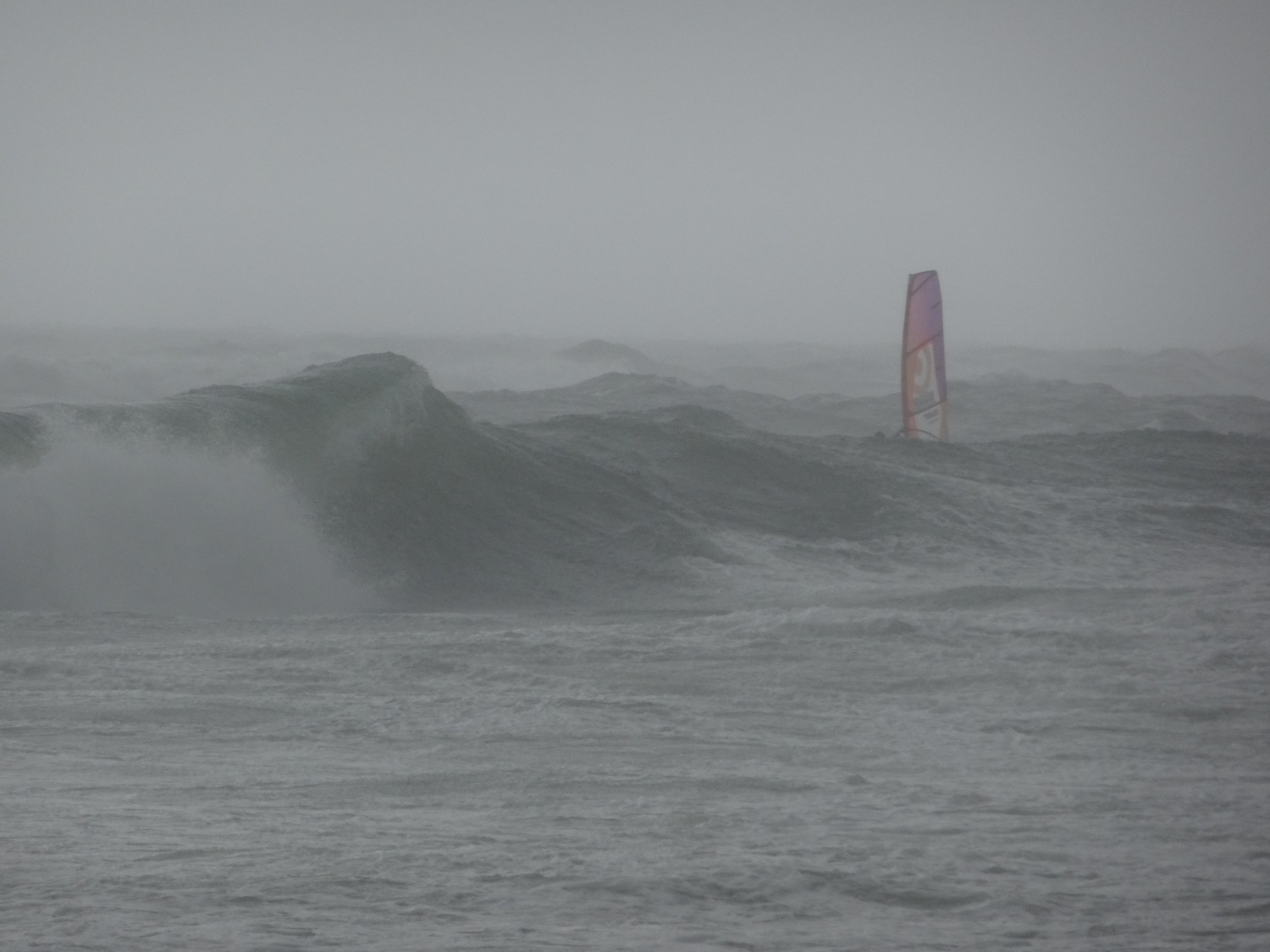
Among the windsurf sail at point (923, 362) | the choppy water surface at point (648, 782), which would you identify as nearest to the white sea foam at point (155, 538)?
the choppy water surface at point (648, 782)

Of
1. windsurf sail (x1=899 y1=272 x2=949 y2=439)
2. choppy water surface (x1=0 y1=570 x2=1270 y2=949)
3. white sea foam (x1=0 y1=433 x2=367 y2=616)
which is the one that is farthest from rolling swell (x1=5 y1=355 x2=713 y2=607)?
windsurf sail (x1=899 y1=272 x2=949 y2=439)

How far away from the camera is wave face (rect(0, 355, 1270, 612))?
8562 millimetres

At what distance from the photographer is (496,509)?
10898 mm

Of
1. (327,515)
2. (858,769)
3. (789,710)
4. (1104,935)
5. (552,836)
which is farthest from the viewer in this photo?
(327,515)

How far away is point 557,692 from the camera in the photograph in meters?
5.58

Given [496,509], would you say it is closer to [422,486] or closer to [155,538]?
[422,486]

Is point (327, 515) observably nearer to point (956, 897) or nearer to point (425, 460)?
point (425, 460)

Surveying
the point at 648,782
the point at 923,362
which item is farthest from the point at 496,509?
the point at 923,362

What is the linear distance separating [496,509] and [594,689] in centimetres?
536

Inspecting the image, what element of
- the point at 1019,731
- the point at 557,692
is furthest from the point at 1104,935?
the point at 557,692

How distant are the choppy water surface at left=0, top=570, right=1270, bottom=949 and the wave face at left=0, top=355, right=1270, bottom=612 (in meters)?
1.52

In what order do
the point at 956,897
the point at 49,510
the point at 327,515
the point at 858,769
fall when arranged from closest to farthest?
the point at 956,897, the point at 858,769, the point at 49,510, the point at 327,515

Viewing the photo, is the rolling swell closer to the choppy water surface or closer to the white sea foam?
the white sea foam

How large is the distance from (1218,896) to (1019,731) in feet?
5.50
